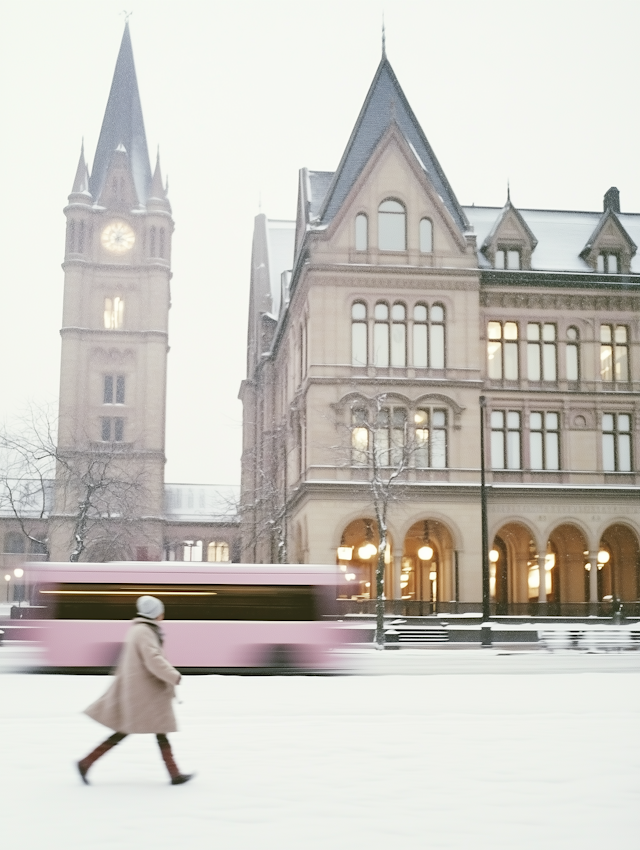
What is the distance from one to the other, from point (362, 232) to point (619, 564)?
19.7 metres

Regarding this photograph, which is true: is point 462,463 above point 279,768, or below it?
above

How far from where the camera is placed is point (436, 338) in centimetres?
4953

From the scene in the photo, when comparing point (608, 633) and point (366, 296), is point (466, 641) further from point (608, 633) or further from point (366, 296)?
point (366, 296)

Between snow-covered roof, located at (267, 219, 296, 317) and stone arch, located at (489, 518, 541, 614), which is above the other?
snow-covered roof, located at (267, 219, 296, 317)

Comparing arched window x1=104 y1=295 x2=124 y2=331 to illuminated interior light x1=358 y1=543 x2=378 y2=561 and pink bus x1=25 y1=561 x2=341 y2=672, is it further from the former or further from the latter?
pink bus x1=25 y1=561 x2=341 y2=672

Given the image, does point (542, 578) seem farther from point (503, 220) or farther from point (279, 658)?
point (279, 658)

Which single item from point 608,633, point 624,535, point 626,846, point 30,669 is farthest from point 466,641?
point 626,846

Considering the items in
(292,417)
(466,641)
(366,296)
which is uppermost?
(366,296)

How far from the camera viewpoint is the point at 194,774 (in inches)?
407

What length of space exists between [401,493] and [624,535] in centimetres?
1261

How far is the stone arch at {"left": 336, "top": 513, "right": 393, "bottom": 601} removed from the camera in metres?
49.6

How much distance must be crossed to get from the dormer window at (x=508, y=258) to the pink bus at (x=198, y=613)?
28.4m

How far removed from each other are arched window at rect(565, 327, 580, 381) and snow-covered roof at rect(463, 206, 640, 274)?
308 centimetres

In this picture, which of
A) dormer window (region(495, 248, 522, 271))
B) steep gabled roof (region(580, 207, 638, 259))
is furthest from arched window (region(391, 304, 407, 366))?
steep gabled roof (region(580, 207, 638, 259))
